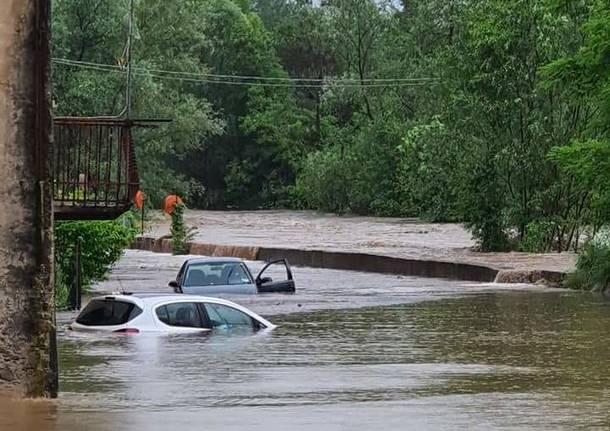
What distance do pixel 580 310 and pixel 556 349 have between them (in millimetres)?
8101

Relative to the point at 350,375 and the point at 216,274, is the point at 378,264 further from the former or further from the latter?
the point at 350,375

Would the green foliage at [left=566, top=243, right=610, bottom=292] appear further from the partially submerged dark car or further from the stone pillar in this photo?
the stone pillar

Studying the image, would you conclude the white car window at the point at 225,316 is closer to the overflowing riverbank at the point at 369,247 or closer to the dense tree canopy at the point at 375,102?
the dense tree canopy at the point at 375,102

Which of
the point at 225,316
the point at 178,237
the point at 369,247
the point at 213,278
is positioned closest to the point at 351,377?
the point at 225,316

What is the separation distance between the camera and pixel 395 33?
9025 cm

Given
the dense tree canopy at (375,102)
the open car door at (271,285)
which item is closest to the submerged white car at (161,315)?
the open car door at (271,285)

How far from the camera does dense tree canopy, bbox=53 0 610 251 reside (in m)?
41.7

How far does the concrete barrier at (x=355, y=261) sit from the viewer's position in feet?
129

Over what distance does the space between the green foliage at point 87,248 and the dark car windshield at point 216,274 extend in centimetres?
241

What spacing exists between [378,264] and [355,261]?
1.31m

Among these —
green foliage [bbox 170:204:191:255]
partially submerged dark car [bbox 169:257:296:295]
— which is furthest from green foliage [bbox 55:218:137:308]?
green foliage [bbox 170:204:191:255]

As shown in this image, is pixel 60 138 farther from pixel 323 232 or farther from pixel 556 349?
pixel 323 232

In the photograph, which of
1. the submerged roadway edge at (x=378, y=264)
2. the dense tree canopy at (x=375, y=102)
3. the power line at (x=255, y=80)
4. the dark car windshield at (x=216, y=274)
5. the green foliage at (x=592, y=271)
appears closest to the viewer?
the dark car windshield at (x=216, y=274)

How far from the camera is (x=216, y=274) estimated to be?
28.2m
